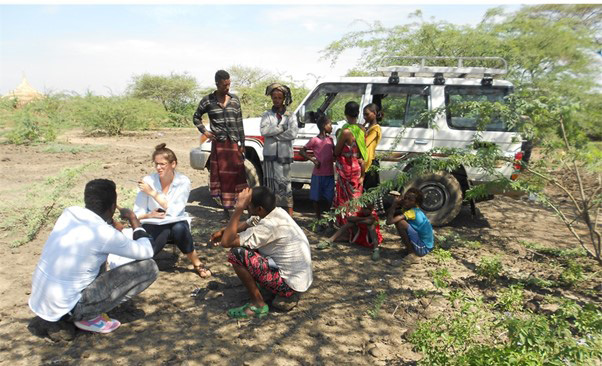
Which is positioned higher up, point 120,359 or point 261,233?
point 261,233

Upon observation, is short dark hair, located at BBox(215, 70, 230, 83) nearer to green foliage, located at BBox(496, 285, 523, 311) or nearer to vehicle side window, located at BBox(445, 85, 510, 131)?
vehicle side window, located at BBox(445, 85, 510, 131)

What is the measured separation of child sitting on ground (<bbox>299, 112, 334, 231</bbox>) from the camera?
5.24 meters

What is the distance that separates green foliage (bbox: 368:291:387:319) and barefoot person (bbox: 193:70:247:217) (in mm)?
2294

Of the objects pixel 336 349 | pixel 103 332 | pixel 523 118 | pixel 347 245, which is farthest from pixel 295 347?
pixel 523 118

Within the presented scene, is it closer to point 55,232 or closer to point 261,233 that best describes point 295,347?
point 261,233

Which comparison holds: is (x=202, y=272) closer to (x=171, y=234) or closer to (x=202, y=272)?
(x=202, y=272)

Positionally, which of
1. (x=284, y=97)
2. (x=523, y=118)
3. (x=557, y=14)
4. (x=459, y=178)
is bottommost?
(x=459, y=178)

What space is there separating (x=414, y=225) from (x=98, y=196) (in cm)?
312

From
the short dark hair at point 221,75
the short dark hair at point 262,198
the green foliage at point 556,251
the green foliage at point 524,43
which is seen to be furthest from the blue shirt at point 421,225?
the green foliage at point 524,43

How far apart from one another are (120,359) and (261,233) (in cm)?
128

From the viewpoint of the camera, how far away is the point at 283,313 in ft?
11.5

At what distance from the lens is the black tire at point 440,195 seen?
5703 millimetres

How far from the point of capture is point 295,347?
3029mm

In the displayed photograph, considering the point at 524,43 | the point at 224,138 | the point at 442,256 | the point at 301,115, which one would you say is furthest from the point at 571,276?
the point at 524,43
